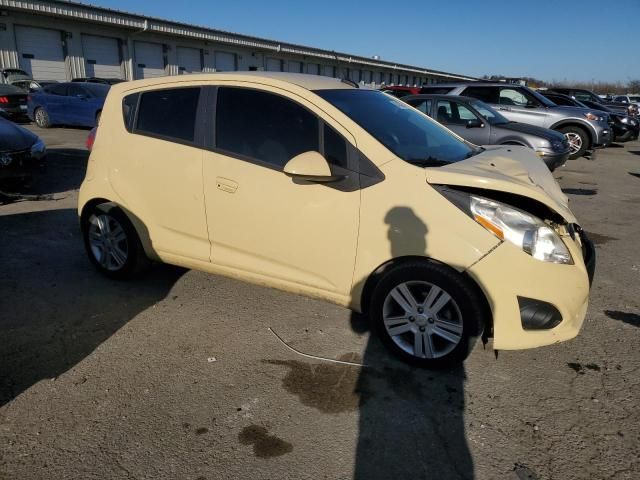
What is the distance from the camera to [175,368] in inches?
118

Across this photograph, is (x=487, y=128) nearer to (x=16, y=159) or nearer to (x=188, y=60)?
(x=16, y=159)

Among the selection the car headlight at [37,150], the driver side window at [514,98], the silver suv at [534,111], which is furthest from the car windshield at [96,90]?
the driver side window at [514,98]

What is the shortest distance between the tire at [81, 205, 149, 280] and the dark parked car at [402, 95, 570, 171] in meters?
6.26

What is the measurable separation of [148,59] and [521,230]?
29512 millimetres

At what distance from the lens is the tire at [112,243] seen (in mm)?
3967

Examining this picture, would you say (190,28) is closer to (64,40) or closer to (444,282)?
(64,40)

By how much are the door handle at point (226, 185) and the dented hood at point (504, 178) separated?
1317 mm

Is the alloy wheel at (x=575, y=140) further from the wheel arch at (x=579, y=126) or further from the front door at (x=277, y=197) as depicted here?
the front door at (x=277, y=197)

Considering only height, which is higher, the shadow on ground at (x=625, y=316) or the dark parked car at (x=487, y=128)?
the dark parked car at (x=487, y=128)

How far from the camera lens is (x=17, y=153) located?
6676 mm

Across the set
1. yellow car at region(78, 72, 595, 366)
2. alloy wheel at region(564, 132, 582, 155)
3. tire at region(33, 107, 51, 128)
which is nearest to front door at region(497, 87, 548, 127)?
alloy wheel at region(564, 132, 582, 155)

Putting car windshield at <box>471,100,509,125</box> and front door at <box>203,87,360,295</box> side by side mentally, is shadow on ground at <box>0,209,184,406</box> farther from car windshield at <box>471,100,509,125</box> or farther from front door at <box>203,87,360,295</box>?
car windshield at <box>471,100,509,125</box>

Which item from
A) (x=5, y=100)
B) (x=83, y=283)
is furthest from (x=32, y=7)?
(x=83, y=283)

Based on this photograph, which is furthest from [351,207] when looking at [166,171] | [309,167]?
[166,171]
